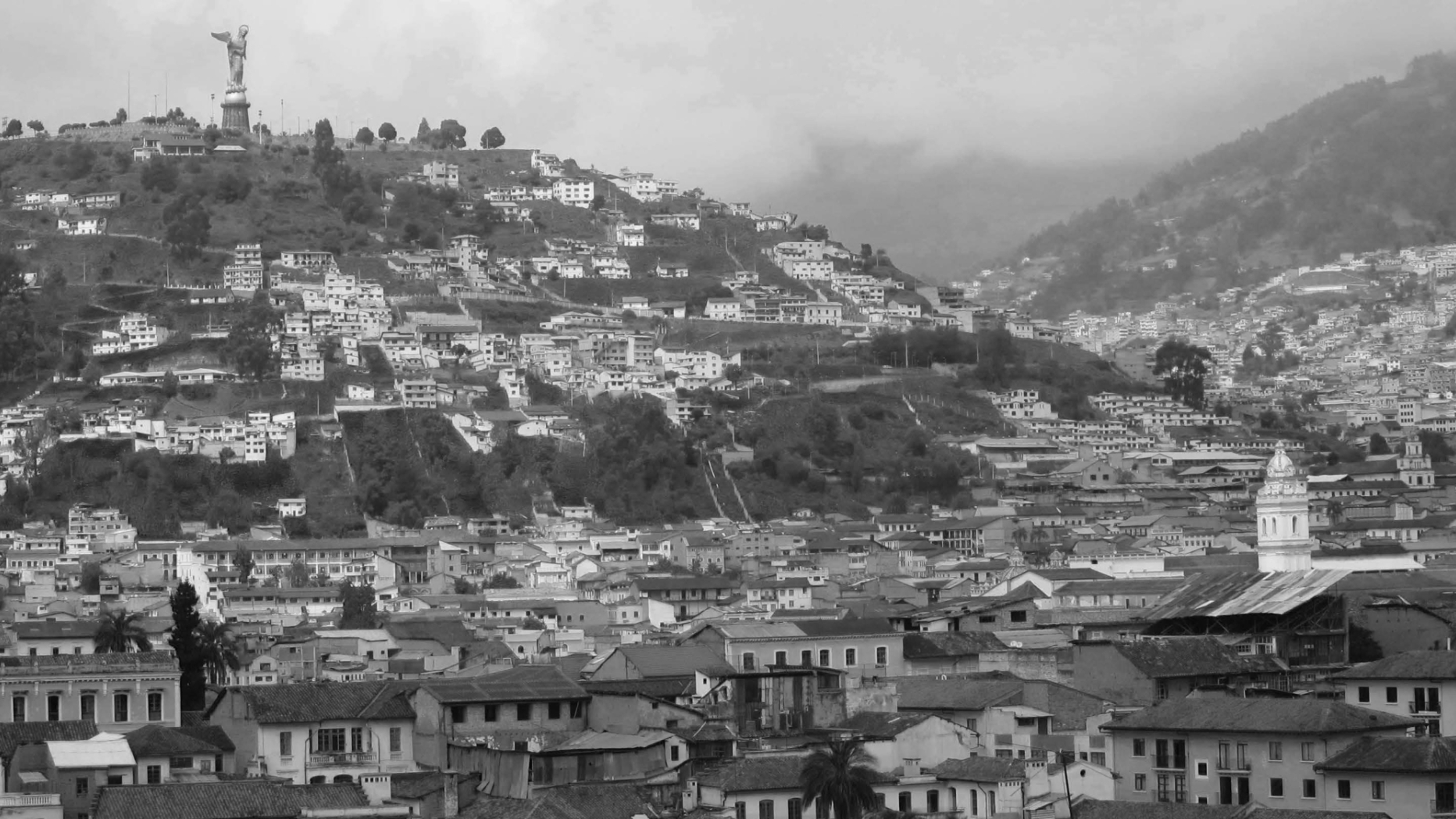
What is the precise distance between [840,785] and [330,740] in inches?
415

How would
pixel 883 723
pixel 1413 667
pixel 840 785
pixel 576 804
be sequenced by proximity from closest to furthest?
pixel 840 785 < pixel 576 804 < pixel 883 723 < pixel 1413 667

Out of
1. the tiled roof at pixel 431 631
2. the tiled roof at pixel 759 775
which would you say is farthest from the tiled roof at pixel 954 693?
the tiled roof at pixel 431 631

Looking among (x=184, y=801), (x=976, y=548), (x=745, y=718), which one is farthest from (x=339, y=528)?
(x=184, y=801)

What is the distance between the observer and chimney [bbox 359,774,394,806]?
4122cm

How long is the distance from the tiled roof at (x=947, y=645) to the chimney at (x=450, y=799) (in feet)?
44.1

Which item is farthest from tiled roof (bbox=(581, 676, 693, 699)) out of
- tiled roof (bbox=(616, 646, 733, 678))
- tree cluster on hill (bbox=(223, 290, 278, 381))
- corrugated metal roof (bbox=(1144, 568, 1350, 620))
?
tree cluster on hill (bbox=(223, 290, 278, 381))

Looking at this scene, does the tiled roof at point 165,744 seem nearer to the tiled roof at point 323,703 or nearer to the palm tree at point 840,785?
the tiled roof at point 323,703

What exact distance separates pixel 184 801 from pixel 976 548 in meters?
68.8

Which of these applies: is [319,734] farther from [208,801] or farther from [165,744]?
[208,801]

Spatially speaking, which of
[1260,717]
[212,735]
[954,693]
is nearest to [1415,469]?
[954,693]

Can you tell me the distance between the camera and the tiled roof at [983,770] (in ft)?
129

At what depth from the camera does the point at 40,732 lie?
135 feet

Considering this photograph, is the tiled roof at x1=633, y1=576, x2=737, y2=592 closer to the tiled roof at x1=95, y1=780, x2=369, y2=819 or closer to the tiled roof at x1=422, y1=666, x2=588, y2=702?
the tiled roof at x1=422, y1=666, x2=588, y2=702

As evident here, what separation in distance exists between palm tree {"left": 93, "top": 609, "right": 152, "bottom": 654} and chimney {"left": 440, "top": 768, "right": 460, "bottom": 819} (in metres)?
18.4
